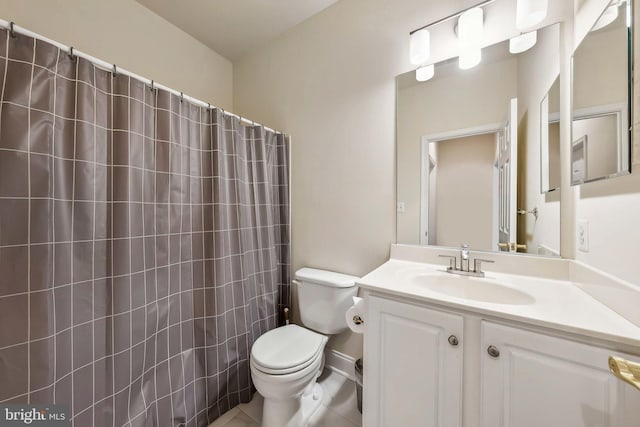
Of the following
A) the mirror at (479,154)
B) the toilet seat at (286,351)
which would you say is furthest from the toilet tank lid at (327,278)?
the mirror at (479,154)

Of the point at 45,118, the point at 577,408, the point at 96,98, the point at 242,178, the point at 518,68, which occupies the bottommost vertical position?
the point at 577,408

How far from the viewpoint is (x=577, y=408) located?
25.6 inches

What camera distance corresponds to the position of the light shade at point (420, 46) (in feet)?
4.22

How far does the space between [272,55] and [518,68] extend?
169 cm

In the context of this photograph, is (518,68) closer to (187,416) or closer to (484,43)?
(484,43)

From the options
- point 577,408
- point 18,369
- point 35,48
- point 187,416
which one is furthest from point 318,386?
point 35,48

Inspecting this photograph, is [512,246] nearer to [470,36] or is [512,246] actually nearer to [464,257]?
[464,257]

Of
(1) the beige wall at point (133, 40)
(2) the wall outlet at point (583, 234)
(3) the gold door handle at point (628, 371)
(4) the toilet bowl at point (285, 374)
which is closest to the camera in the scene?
(3) the gold door handle at point (628, 371)

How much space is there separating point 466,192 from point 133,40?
7.70 feet

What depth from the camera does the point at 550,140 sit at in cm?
107

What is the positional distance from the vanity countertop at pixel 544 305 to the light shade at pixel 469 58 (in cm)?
106

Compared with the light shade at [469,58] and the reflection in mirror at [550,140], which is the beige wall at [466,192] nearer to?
the reflection in mirror at [550,140]

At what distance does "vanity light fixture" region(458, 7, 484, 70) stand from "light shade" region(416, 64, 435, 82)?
0.14 metres

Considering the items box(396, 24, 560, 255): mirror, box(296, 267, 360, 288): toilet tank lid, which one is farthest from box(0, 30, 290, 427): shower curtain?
box(396, 24, 560, 255): mirror
